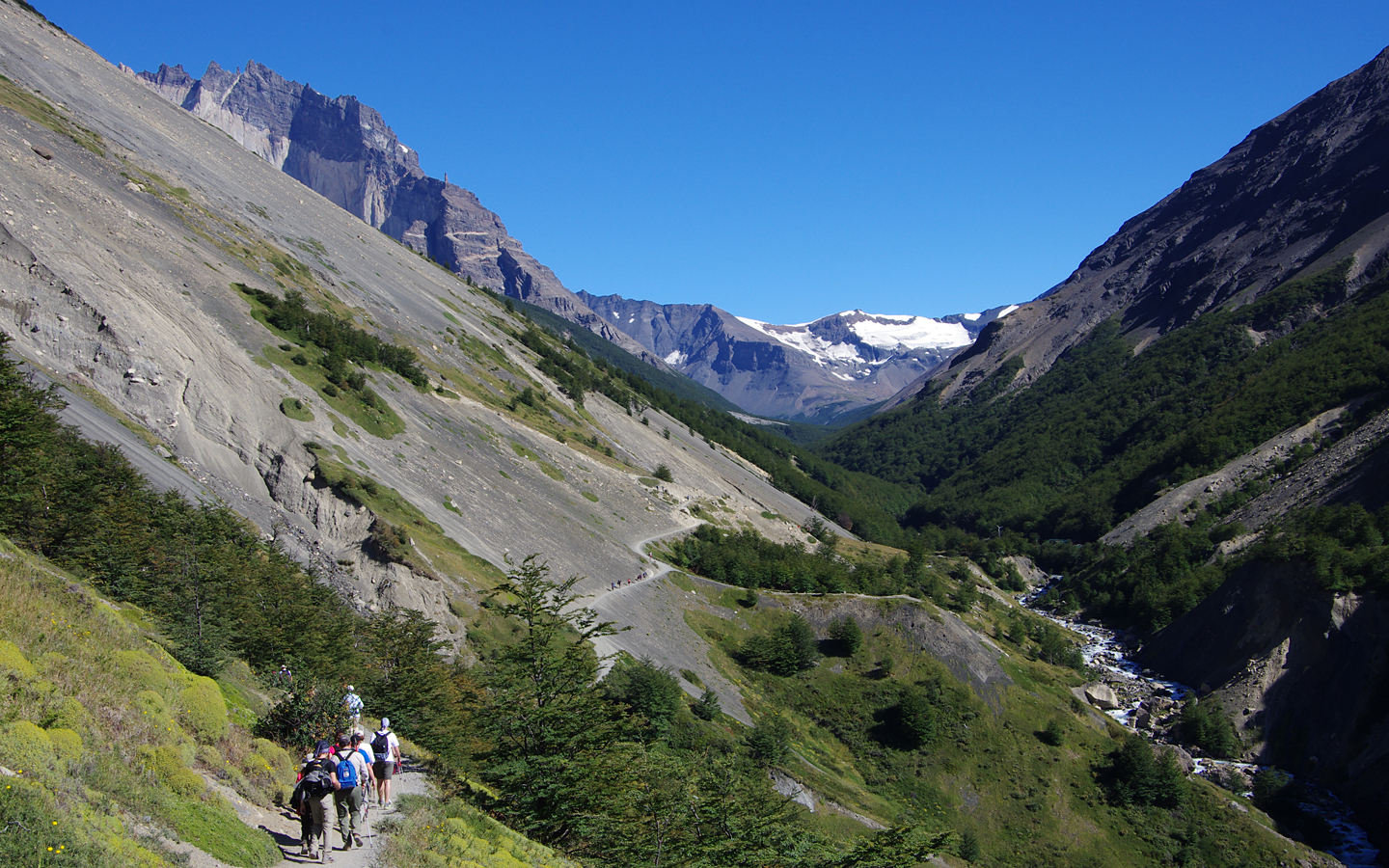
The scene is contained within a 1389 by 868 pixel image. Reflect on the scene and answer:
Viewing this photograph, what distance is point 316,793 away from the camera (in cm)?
1188

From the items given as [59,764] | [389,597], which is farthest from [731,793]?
[389,597]

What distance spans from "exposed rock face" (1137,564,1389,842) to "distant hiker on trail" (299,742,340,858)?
6788 cm

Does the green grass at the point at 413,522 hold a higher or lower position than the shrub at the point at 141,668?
lower

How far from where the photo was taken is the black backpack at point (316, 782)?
11852mm

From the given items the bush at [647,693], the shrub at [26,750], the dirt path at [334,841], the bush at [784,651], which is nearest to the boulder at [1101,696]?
the bush at [784,651]

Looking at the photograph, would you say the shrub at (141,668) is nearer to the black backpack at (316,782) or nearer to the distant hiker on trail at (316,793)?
the distant hiker on trail at (316,793)

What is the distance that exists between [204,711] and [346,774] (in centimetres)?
380

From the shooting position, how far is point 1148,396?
17488cm

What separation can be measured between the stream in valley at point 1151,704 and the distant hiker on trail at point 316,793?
6249cm

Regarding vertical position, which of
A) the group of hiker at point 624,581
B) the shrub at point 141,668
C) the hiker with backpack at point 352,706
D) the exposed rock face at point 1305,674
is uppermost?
the exposed rock face at point 1305,674

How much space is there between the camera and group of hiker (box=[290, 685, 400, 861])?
1194 centimetres

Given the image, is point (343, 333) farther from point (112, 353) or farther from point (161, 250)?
point (112, 353)

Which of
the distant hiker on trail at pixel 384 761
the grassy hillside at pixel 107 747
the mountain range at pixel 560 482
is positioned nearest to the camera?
the grassy hillside at pixel 107 747

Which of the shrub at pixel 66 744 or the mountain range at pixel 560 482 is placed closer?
the shrub at pixel 66 744
